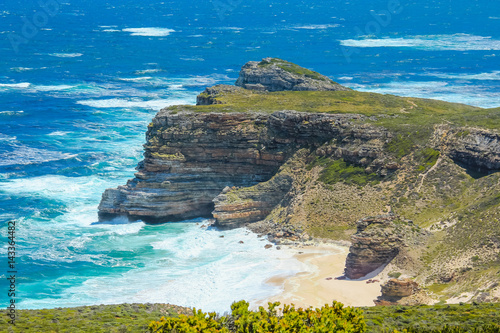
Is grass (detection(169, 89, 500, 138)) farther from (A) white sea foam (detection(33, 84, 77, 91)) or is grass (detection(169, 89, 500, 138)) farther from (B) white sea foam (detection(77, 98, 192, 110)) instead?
(A) white sea foam (detection(33, 84, 77, 91))

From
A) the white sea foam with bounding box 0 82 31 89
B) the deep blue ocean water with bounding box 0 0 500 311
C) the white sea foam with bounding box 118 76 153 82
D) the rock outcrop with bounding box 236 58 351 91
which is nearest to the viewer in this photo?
the deep blue ocean water with bounding box 0 0 500 311

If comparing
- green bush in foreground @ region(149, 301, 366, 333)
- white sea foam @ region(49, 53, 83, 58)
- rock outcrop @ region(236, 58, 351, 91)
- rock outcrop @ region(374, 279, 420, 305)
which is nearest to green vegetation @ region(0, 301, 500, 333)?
green bush in foreground @ region(149, 301, 366, 333)

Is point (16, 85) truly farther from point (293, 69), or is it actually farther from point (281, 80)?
point (281, 80)

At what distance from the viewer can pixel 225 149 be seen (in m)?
69.2

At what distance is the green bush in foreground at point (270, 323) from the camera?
32719mm

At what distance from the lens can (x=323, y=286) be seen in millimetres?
49281

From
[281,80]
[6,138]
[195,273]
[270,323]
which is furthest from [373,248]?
[6,138]

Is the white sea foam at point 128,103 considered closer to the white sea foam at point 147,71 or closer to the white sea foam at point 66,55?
the white sea foam at point 147,71

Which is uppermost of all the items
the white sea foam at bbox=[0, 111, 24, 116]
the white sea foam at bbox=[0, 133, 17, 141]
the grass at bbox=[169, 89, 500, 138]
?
the white sea foam at bbox=[0, 111, 24, 116]

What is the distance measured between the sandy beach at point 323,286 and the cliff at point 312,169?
14.5 feet

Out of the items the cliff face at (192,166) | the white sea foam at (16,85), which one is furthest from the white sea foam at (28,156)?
the white sea foam at (16,85)

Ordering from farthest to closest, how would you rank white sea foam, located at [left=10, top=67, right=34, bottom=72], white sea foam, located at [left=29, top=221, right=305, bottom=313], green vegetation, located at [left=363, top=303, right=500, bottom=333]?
white sea foam, located at [left=10, top=67, right=34, bottom=72]
white sea foam, located at [left=29, top=221, right=305, bottom=313]
green vegetation, located at [left=363, top=303, right=500, bottom=333]

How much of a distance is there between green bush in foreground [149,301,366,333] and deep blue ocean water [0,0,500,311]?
41.4 ft

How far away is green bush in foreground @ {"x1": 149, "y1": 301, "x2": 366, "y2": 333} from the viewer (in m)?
32.7
